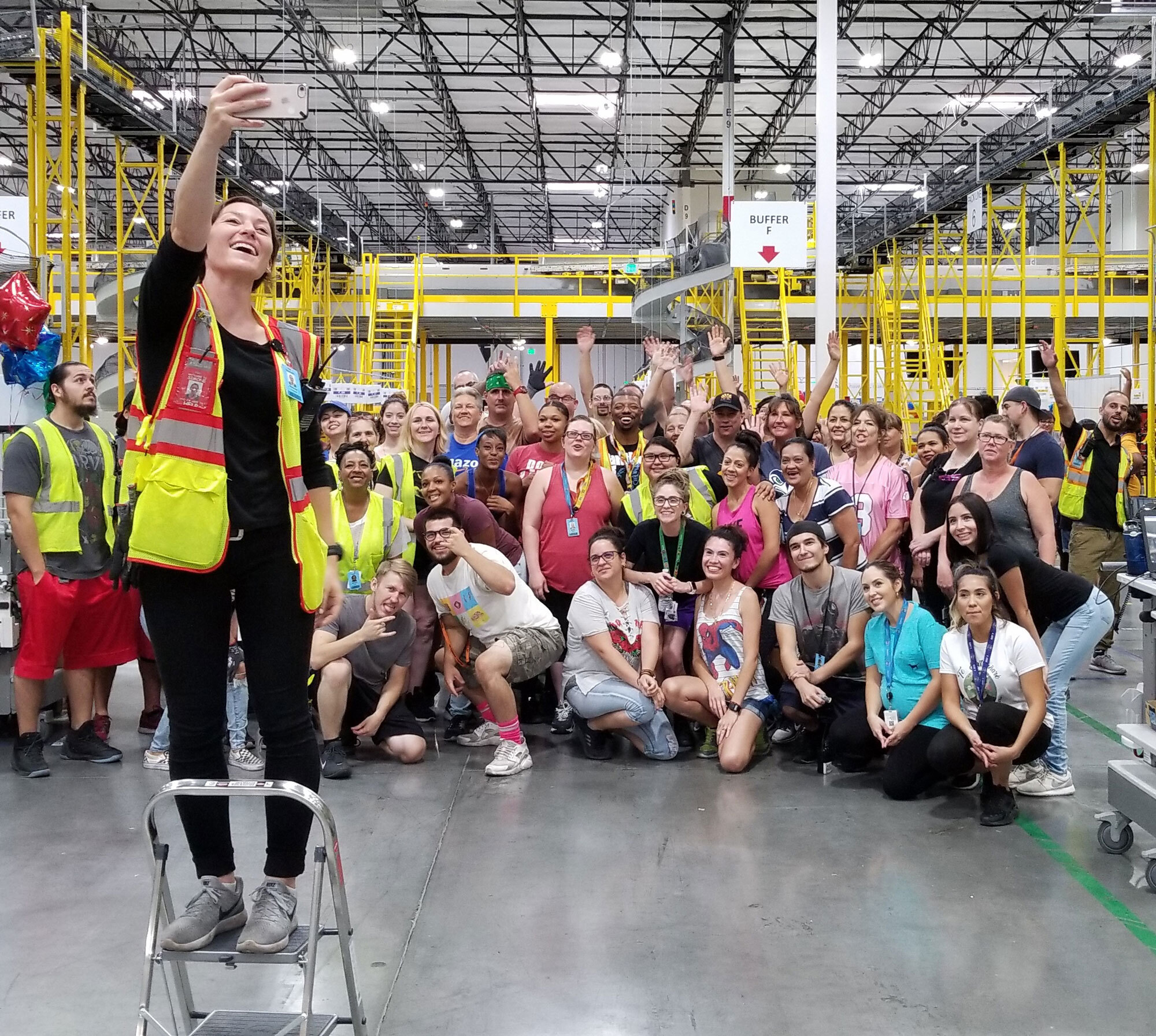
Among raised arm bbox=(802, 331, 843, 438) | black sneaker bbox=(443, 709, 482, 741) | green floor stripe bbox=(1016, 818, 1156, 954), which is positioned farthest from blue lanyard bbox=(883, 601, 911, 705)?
raised arm bbox=(802, 331, 843, 438)

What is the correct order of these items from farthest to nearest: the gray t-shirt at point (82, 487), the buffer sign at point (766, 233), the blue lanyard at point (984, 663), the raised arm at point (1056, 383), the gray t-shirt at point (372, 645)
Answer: the buffer sign at point (766, 233) → the raised arm at point (1056, 383) → the gray t-shirt at point (372, 645) → the gray t-shirt at point (82, 487) → the blue lanyard at point (984, 663)

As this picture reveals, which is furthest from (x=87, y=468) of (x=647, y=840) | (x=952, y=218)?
(x=952, y=218)

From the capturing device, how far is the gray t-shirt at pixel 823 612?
15.7 feet

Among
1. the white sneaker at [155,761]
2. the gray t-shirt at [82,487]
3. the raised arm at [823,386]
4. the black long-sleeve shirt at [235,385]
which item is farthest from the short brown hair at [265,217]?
the raised arm at [823,386]

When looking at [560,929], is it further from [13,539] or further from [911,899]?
[13,539]

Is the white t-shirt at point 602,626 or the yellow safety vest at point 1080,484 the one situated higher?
the yellow safety vest at point 1080,484

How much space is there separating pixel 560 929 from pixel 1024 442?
3.87m

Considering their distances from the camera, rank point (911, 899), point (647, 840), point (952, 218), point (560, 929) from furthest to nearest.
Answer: point (952, 218), point (647, 840), point (911, 899), point (560, 929)

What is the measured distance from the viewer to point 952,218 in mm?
16344

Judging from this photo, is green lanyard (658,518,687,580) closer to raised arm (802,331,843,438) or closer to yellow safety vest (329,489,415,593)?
yellow safety vest (329,489,415,593)

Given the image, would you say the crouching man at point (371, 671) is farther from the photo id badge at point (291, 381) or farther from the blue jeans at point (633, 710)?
the photo id badge at point (291, 381)

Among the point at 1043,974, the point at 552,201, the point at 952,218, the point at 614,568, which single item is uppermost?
the point at 552,201

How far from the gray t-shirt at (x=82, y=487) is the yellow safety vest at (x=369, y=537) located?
39.6 inches

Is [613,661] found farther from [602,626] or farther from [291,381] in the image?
[291,381]
